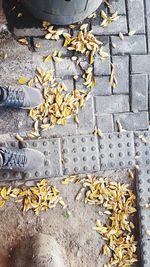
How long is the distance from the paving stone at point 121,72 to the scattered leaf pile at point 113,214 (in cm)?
47

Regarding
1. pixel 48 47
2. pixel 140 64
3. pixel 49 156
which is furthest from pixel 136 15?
Result: pixel 49 156

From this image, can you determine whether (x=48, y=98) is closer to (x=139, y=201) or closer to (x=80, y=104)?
(x=80, y=104)

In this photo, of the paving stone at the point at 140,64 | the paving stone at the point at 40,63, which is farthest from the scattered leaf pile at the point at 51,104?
the paving stone at the point at 140,64

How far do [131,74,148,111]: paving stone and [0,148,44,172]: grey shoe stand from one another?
0.57 meters

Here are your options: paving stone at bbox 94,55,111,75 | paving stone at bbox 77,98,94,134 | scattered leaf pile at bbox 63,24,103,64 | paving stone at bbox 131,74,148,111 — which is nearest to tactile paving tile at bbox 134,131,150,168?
paving stone at bbox 131,74,148,111

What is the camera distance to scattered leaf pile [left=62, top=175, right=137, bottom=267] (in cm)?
277

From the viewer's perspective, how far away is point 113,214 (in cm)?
279

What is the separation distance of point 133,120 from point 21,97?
61 cm

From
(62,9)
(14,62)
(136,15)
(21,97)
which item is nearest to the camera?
(62,9)

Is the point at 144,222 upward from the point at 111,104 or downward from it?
downward

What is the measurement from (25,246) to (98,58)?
1.01m

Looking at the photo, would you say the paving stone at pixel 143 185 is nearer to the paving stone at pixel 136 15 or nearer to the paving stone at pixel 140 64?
the paving stone at pixel 140 64

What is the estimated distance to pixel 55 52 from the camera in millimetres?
2758

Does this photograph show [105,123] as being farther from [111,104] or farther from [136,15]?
[136,15]
